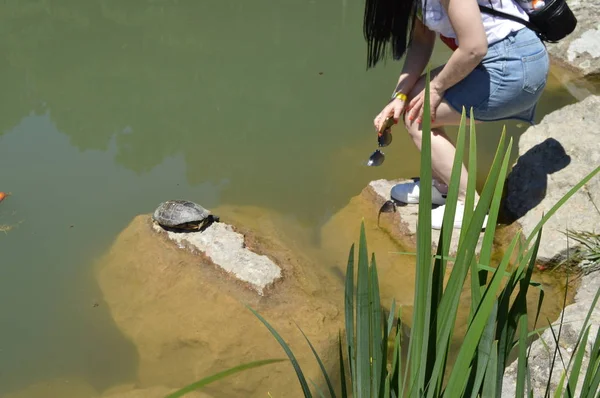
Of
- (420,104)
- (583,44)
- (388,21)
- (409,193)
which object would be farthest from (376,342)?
(583,44)

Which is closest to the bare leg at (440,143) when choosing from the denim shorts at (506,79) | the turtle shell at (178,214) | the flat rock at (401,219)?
the denim shorts at (506,79)

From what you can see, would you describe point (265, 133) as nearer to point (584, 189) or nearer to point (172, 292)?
point (172, 292)

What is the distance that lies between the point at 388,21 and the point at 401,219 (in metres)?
1.13

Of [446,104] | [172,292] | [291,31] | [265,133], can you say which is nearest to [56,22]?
[291,31]

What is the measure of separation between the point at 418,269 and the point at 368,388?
0.29m

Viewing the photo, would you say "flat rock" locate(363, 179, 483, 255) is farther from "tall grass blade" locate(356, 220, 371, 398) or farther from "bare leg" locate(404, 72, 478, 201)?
"tall grass blade" locate(356, 220, 371, 398)

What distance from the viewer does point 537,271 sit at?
124 inches

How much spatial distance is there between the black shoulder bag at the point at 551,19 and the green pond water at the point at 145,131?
4.48 feet

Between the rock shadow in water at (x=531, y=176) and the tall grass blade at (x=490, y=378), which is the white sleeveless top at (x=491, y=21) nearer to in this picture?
the rock shadow in water at (x=531, y=176)

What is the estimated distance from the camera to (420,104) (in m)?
3.10

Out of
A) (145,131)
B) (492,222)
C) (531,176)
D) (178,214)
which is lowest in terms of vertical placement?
(178,214)

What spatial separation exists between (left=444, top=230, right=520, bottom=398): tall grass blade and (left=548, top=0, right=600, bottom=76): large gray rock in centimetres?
497

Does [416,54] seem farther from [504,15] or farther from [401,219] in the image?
[401,219]

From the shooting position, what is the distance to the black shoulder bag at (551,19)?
2926mm
